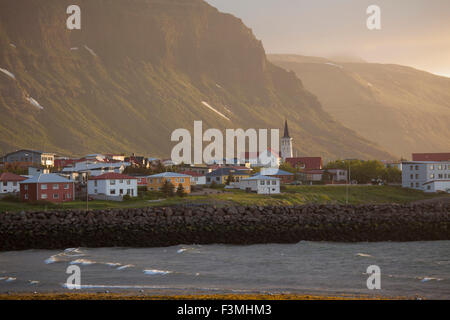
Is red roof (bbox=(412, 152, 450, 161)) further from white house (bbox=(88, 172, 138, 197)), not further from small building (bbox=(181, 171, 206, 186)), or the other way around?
white house (bbox=(88, 172, 138, 197))

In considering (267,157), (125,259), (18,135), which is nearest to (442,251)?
(125,259)

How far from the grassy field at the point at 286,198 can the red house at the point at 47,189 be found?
185 cm

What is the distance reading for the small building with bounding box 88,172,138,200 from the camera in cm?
7375

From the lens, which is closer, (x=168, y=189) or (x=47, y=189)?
(x=47, y=189)

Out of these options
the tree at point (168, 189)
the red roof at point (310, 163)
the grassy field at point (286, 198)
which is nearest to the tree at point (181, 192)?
the tree at point (168, 189)

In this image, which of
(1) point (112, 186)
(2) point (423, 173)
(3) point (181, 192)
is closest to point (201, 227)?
(3) point (181, 192)

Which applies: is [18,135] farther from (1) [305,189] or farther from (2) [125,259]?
(2) [125,259]

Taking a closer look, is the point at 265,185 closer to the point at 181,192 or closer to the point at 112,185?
the point at 181,192

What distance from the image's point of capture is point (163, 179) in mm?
83500

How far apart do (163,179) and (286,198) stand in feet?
54.6

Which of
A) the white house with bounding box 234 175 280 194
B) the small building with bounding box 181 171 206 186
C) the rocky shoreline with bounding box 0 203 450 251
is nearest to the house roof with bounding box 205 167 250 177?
the small building with bounding box 181 171 206 186

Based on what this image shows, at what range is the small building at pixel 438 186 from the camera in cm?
9425

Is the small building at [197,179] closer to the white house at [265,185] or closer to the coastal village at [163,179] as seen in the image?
the coastal village at [163,179]
